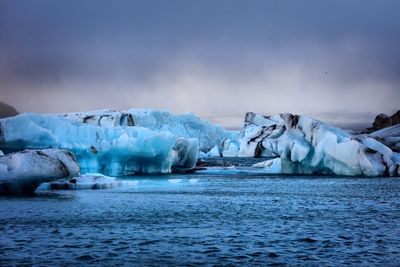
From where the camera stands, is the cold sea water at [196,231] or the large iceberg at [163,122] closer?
the cold sea water at [196,231]

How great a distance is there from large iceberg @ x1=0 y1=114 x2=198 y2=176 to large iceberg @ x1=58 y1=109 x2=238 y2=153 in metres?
18.1

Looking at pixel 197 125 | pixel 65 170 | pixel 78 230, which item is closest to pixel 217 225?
pixel 78 230

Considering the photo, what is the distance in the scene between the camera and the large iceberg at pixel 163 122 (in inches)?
2968

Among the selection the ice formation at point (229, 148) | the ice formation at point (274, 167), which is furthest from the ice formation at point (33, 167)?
the ice formation at point (229, 148)

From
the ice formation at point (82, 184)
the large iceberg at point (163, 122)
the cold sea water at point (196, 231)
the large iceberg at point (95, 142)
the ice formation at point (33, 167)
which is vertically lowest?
the cold sea water at point (196, 231)

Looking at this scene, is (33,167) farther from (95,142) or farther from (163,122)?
(163,122)

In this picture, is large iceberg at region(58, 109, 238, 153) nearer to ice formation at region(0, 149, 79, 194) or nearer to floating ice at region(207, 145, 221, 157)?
floating ice at region(207, 145, 221, 157)

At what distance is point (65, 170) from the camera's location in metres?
24.2

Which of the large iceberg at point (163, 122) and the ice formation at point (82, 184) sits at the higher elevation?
the large iceberg at point (163, 122)

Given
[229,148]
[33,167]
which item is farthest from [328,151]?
[229,148]

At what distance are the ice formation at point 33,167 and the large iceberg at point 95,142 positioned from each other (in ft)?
43.6

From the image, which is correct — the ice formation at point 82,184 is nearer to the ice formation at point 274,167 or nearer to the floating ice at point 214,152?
the ice formation at point 274,167

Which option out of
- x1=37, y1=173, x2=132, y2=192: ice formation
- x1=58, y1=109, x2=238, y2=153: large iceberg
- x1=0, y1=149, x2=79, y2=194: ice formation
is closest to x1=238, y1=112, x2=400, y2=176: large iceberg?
x1=37, y1=173, x2=132, y2=192: ice formation

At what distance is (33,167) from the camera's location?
23.2 metres
